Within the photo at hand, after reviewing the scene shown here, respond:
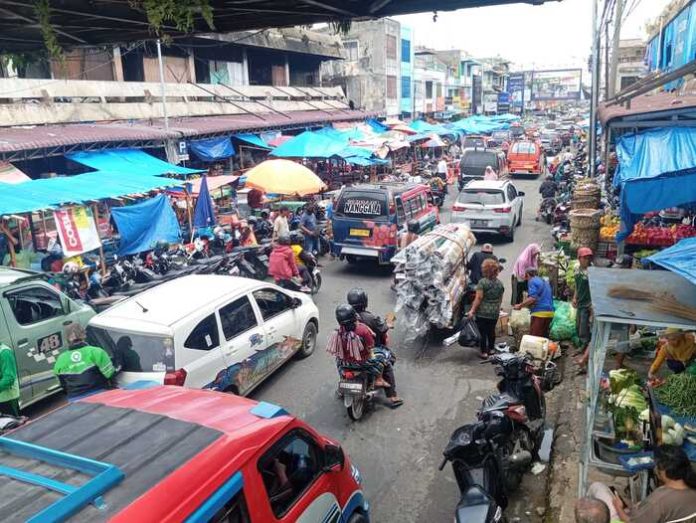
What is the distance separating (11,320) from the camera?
6.55 metres

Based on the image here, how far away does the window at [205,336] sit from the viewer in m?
6.13

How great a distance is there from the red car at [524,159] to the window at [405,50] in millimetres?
20096

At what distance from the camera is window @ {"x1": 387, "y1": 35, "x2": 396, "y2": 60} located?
4300cm

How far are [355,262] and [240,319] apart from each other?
7243mm

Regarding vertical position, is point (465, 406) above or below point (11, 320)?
below

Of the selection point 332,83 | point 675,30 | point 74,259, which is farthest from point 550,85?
point 74,259

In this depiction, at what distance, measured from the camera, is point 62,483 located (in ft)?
8.29

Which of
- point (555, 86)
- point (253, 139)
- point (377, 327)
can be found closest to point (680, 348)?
point (377, 327)

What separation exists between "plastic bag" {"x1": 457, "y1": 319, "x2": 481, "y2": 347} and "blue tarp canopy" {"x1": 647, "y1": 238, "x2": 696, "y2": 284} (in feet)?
12.2

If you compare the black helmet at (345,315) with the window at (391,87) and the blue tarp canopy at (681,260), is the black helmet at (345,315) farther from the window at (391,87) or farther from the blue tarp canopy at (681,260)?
the window at (391,87)

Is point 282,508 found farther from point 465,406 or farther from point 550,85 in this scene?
point 550,85

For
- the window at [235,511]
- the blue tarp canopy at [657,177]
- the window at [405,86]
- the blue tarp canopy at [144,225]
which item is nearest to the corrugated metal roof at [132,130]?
the blue tarp canopy at [144,225]

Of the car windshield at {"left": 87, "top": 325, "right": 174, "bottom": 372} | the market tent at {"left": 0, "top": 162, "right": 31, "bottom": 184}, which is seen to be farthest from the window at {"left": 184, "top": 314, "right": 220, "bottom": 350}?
the market tent at {"left": 0, "top": 162, "right": 31, "bottom": 184}

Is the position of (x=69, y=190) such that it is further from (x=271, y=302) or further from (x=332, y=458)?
(x=332, y=458)
